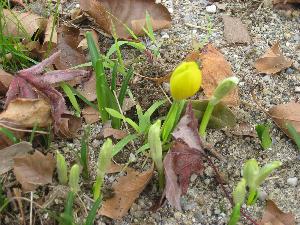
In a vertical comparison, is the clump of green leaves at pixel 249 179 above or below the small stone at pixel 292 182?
above

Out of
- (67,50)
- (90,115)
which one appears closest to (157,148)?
(90,115)

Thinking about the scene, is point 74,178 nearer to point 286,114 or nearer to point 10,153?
point 10,153

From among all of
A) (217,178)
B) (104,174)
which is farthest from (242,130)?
(104,174)

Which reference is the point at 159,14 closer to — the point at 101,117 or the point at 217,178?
the point at 101,117

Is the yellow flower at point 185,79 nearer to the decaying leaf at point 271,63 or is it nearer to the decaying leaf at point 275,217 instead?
the decaying leaf at point 275,217

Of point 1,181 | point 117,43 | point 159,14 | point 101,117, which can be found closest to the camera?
point 1,181

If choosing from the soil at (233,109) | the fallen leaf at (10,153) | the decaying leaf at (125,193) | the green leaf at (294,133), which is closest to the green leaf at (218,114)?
the soil at (233,109)

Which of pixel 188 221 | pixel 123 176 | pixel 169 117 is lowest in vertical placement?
pixel 188 221

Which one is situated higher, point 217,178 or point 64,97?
point 64,97
